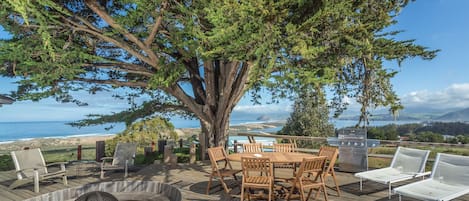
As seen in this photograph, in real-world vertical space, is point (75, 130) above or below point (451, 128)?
below

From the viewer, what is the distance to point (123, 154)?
23.0ft

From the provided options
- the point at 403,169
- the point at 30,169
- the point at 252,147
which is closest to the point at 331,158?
the point at 403,169

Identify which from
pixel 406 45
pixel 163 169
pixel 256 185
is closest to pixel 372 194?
pixel 256 185

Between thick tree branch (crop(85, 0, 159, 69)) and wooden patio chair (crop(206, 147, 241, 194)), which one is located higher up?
thick tree branch (crop(85, 0, 159, 69))

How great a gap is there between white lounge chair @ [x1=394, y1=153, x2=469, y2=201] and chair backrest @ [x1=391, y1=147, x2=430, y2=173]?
46cm

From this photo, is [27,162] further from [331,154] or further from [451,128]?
[451,128]

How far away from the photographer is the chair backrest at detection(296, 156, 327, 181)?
4.37 meters

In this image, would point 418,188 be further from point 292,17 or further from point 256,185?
point 292,17

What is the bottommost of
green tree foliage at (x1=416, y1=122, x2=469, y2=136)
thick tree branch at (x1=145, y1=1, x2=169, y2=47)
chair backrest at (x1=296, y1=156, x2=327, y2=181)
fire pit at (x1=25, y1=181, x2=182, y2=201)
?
fire pit at (x1=25, y1=181, x2=182, y2=201)

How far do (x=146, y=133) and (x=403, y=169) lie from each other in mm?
8813

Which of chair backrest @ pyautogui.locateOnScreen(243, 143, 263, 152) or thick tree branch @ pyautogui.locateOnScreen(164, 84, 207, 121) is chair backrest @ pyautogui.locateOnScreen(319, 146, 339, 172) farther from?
thick tree branch @ pyautogui.locateOnScreen(164, 84, 207, 121)

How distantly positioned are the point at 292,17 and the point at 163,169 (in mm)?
5087

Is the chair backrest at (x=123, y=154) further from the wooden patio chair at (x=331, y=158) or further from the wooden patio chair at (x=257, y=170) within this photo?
the wooden patio chair at (x=331, y=158)

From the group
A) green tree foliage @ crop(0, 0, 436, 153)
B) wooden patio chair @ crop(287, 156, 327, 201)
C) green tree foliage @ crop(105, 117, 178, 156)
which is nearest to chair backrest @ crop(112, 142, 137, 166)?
green tree foliage @ crop(0, 0, 436, 153)
